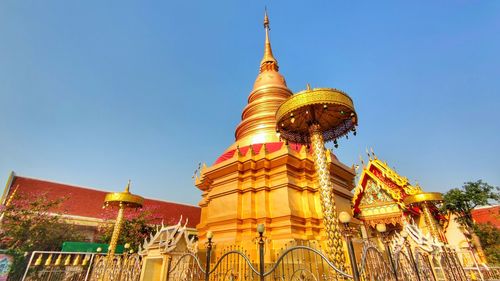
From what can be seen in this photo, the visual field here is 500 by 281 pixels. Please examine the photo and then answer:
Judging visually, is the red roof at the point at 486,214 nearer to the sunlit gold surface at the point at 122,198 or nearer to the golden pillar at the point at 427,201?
the golden pillar at the point at 427,201

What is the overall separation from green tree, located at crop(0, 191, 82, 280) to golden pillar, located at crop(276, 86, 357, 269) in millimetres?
12908

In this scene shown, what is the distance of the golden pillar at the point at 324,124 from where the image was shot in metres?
5.39

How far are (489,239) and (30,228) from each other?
25.3 meters

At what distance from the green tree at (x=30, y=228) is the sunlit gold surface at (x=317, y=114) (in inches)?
497

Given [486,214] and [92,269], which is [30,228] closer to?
[92,269]

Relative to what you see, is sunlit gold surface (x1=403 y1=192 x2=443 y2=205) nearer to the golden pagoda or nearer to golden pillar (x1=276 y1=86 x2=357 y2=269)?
the golden pagoda

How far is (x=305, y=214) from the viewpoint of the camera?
850 centimetres

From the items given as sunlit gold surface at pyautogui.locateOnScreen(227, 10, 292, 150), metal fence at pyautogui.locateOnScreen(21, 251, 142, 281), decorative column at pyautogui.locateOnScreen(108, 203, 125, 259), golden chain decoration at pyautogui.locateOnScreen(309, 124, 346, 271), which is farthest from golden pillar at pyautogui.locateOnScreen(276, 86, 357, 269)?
decorative column at pyautogui.locateOnScreen(108, 203, 125, 259)

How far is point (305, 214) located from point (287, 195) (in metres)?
0.88

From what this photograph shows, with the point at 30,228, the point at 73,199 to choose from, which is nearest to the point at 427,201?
the point at 30,228

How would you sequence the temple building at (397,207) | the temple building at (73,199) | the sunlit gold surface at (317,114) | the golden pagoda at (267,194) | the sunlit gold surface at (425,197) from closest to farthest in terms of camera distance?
1. the sunlit gold surface at (317,114)
2. the golden pagoda at (267,194)
3. the sunlit gold surface at (425,197)
4. the temple building at (397,207)
5. the temple building at (73,199)

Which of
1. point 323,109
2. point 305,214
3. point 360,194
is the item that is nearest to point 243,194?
point 305,214

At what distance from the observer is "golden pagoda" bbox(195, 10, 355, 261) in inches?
319

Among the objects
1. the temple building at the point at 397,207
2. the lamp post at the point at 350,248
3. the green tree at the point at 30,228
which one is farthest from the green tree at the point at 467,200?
the green tree at the point at 30,228
